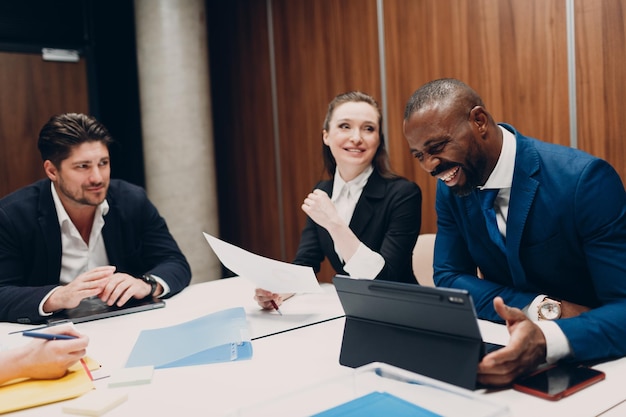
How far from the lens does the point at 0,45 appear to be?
13.7 ft

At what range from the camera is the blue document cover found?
102 cm

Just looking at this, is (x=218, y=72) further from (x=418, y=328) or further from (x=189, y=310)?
(x=418, y=328)

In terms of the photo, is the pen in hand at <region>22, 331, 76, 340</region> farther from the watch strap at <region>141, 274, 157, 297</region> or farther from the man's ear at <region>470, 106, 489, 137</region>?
the man's ear at <region>470, 106, 489, 137</region>

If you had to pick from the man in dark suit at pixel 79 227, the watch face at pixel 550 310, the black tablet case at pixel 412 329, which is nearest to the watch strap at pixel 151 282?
the man in dark suit at pixel 79 227

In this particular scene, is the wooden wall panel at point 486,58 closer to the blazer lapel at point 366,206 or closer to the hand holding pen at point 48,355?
the blazer lapel at point 366,206

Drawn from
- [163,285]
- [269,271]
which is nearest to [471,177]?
[269,271]

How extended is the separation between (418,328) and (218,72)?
4130 millimetres

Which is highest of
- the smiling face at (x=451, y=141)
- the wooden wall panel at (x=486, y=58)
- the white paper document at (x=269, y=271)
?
the wooden wall panel at (x=486, y=58)

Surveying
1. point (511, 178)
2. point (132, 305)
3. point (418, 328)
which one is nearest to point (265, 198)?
point (132, 305)

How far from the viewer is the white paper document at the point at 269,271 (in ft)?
5.81

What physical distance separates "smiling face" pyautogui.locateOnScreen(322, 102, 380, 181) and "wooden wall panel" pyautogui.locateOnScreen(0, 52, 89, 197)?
2.87m

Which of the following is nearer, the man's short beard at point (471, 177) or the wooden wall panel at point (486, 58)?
the man's short beard at point (471, 177)

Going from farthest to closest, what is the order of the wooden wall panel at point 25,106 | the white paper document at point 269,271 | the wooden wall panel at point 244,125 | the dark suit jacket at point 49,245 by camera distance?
the wooden wall panel at point 244,125 < the wooden wall panel at point 25,106 < the dark suit jacket at point 49,245 < the white paper document at point 269,271

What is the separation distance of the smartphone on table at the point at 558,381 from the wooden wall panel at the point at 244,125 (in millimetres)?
3502
